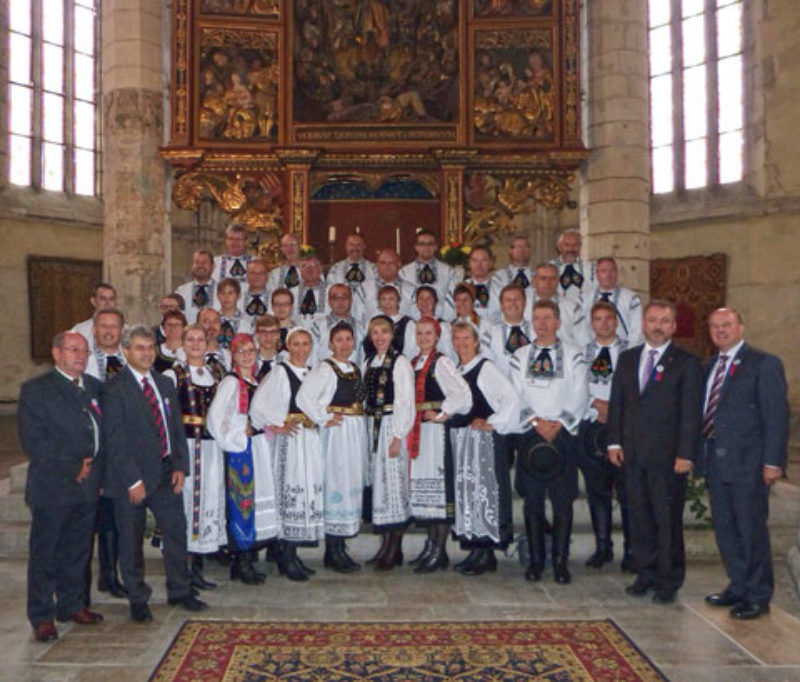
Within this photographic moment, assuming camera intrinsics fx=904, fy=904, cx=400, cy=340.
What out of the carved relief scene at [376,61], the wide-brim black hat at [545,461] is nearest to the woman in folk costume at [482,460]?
the wide-brim black hat at [545,461]

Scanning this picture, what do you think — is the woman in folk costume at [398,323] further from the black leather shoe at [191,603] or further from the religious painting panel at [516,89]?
the religious painting panel at [516,89]

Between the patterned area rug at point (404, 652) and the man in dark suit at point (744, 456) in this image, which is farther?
the man in dark suit at point (744, 456)

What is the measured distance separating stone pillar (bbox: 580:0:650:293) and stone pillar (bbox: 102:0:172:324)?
5.09 meters

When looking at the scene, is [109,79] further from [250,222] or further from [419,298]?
[419,298]

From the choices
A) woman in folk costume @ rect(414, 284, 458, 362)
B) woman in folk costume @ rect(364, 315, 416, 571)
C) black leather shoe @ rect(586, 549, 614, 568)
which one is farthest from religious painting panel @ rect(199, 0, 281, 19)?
black leather shoe @ rect(586, 549, 614, 568)

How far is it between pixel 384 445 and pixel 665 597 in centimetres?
210

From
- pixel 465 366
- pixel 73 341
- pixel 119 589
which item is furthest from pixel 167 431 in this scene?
pixel 465 366

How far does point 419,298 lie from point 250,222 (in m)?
3.98

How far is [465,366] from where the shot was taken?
636cm

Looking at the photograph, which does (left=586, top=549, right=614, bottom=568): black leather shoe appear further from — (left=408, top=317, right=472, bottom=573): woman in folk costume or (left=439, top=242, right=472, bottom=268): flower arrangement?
(left=439, top=242, right=472, bottom=268): flower arrangement

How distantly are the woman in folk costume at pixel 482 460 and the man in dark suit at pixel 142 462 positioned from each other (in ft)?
6.29

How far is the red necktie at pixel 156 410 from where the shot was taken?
5258mm

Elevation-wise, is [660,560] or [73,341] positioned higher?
[73,341]

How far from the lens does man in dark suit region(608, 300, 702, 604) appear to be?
5.50 meters
